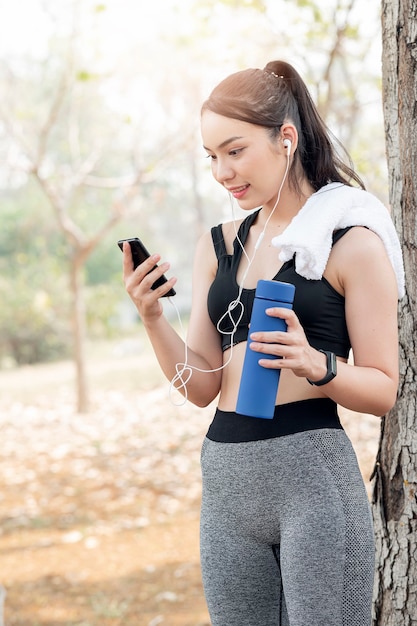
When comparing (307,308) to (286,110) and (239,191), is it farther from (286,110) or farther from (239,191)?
(286,110)

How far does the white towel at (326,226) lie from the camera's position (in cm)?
167

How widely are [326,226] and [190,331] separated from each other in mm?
471

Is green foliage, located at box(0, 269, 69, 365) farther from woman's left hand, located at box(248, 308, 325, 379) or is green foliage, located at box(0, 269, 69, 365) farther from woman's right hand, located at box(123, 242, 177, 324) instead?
woman's left hand, located at box(248, 308, 325, 379)

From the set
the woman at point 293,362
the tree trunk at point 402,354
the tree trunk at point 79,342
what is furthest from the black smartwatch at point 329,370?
the tree trunk at point 79,342

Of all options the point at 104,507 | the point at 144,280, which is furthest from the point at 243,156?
the point at 104,507

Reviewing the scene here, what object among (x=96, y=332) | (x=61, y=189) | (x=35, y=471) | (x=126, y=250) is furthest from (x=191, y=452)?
(x=96, y=332)

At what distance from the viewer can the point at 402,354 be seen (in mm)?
2197

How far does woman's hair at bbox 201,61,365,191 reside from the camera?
1.74 m

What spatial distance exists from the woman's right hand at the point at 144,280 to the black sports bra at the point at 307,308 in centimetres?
14

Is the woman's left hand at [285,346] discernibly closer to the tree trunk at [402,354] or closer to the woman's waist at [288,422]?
the woman's waist at [288,422]

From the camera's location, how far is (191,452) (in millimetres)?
7492

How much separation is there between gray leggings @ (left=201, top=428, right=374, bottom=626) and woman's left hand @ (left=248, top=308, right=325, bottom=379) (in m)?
0.25

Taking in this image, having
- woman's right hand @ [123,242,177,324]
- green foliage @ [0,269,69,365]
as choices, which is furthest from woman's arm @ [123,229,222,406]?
green foliage @ [0,269,69,365]

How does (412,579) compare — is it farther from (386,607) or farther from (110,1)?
(110,1)
